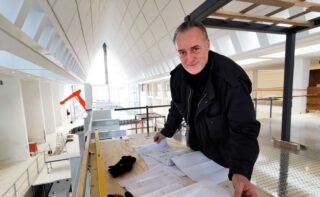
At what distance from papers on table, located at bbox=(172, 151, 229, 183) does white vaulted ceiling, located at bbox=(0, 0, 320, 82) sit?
1613mm

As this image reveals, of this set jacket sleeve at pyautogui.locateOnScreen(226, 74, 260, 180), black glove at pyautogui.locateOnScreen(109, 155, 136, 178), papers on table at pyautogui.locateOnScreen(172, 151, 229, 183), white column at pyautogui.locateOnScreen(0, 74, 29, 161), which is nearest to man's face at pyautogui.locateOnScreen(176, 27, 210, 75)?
jacket sleeve at pyautogui.locateOnScreen(226, 74, 260, 180)

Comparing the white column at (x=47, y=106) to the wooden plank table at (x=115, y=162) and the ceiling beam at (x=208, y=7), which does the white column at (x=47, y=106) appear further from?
the ceiling beam at (x=208, y=7)

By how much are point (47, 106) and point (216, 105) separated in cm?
1034

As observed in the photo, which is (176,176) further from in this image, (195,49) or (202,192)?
(195,49)

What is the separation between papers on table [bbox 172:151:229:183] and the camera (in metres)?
0.84

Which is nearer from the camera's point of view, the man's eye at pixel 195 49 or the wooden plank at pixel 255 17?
the man's eye at pixel 195 49

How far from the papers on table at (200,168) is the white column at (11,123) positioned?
6.92 meters

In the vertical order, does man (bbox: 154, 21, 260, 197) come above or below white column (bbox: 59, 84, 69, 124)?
above

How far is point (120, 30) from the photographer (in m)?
8.41

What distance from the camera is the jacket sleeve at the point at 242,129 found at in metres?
0.75

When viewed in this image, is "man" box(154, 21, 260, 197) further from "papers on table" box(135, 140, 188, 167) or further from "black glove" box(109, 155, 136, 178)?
"black glove" box(109, 155, 136, 178)

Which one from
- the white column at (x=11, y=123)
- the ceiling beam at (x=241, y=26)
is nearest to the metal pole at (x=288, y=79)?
the ceiling beam at (x=241, y=26)

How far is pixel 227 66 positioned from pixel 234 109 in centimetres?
23

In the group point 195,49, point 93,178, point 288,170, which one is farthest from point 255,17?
point 93,178
